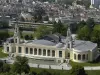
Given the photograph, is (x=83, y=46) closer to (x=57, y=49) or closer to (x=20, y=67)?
(x=57, y=49)

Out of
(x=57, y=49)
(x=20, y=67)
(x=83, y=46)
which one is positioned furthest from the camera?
(x=83, y=46)

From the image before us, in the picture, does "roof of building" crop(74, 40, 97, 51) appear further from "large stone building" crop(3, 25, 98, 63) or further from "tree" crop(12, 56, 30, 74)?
"tree" crop(12, 56, 30, 74)

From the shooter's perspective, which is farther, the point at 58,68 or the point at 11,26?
the point at 11,26

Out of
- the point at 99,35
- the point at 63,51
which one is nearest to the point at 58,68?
the point at 63,51

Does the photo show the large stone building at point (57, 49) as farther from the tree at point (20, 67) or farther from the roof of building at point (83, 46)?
the tree at point (20, 67)

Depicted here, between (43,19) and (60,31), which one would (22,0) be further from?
(60,31)

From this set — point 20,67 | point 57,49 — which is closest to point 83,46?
point 57,49

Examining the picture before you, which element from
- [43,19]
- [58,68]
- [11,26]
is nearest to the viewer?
[58,68]

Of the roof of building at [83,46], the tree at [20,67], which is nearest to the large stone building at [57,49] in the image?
the roof of building at [83,46]
